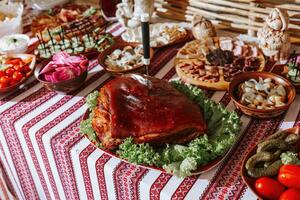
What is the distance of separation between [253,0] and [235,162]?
95 centimetres

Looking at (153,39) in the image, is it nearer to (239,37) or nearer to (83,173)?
(239,37)

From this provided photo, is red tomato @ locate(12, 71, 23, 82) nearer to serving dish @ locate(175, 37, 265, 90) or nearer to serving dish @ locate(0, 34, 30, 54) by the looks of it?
serving dish @ locate(0, 34, 30, 54)

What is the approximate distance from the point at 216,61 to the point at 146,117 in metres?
0.58

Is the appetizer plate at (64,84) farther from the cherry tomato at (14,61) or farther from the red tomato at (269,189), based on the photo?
the red tomato at (269,189)

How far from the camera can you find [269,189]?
111cm

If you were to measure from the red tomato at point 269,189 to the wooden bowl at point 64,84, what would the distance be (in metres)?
0.91

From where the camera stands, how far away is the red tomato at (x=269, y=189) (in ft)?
3.64

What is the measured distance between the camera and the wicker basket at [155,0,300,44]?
191cm

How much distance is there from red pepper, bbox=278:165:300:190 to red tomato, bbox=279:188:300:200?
20 mm

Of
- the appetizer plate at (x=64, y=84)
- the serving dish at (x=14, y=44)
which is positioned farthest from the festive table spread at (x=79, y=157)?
the serving dish at (x=14, y=44)

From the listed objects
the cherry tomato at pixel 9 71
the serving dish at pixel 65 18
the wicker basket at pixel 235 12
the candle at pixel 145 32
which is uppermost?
the candle at pixel 145 32

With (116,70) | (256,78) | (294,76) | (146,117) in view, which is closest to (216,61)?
(256,78)

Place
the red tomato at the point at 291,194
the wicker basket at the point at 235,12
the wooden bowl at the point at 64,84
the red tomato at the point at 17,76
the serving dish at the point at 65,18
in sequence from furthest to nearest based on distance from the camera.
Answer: the serving dish at the point at 65,18, the wicker basket at the point at 235,12, the red tomato at the point at 17,76, the wooden bowl at the point at 64,84, the red tomato at the point at 291,194

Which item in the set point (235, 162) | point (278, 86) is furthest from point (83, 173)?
point (278, 86)
